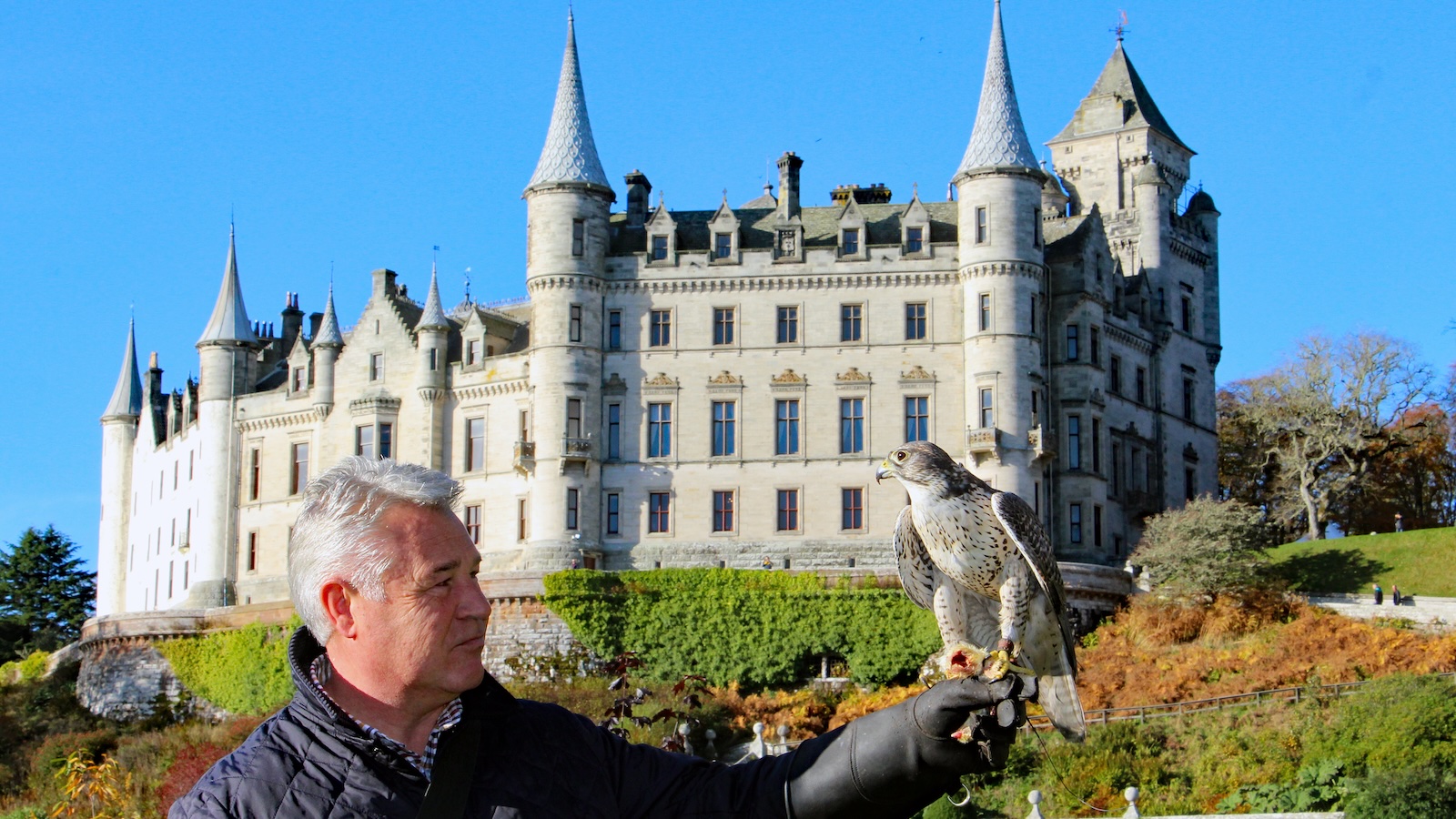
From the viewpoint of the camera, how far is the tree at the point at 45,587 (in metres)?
68.4

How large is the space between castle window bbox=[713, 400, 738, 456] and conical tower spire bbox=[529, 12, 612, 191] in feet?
23.2

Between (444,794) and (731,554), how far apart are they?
44648 millimetres

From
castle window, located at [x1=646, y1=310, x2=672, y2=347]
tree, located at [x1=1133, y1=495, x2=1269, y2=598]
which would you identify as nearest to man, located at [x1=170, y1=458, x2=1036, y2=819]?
tree, located at [x1=1133, y1=495, x2=1269, y2=598]

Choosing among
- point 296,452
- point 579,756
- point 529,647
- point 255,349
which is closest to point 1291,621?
point 529,647

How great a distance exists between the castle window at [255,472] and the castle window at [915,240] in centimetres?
2166

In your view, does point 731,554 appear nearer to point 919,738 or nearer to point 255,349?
point 255,349

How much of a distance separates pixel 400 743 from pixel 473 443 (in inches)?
1935

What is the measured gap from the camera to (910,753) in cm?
505

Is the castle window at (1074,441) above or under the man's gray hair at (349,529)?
above

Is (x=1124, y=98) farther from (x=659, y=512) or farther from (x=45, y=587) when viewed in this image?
(x=45, y=587)


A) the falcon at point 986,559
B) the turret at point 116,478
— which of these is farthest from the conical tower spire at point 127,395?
the falcon at point 986,559

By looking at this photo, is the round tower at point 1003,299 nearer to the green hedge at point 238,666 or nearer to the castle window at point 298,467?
the green hedge at point 238,666

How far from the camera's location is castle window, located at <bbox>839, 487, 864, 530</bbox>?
49.5 meters

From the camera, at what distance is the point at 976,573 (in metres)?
8.23
